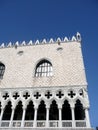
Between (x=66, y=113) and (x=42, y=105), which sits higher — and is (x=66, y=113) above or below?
below

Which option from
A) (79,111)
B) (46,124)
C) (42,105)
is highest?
(42,105)

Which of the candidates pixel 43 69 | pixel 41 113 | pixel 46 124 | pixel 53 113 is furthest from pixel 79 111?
pixel 43 69

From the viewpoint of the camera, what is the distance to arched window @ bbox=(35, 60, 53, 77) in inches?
562

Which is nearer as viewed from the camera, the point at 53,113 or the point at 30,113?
the point at 53,113

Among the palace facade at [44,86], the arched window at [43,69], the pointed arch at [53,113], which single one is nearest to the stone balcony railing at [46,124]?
the palace facade at [44,86]

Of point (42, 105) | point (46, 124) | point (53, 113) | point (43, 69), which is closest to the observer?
point (46, 124)

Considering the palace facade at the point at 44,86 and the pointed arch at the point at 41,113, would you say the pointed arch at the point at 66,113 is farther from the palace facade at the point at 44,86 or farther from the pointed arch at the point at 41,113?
the pointed arch at the point at 41,113

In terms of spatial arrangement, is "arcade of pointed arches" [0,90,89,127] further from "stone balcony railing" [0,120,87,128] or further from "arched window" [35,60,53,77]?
"arched window" [35,60,53,77]

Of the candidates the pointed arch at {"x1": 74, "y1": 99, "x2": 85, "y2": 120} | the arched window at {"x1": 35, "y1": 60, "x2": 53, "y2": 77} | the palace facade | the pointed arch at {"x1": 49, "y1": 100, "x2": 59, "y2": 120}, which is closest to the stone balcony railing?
the palace facade

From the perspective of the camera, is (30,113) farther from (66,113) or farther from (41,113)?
(66,113)

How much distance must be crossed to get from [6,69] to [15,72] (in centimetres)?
117

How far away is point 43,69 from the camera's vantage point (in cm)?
1474

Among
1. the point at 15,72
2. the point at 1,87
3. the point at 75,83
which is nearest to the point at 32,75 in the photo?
the point at 15,72

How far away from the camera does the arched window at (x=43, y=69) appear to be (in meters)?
14.3
